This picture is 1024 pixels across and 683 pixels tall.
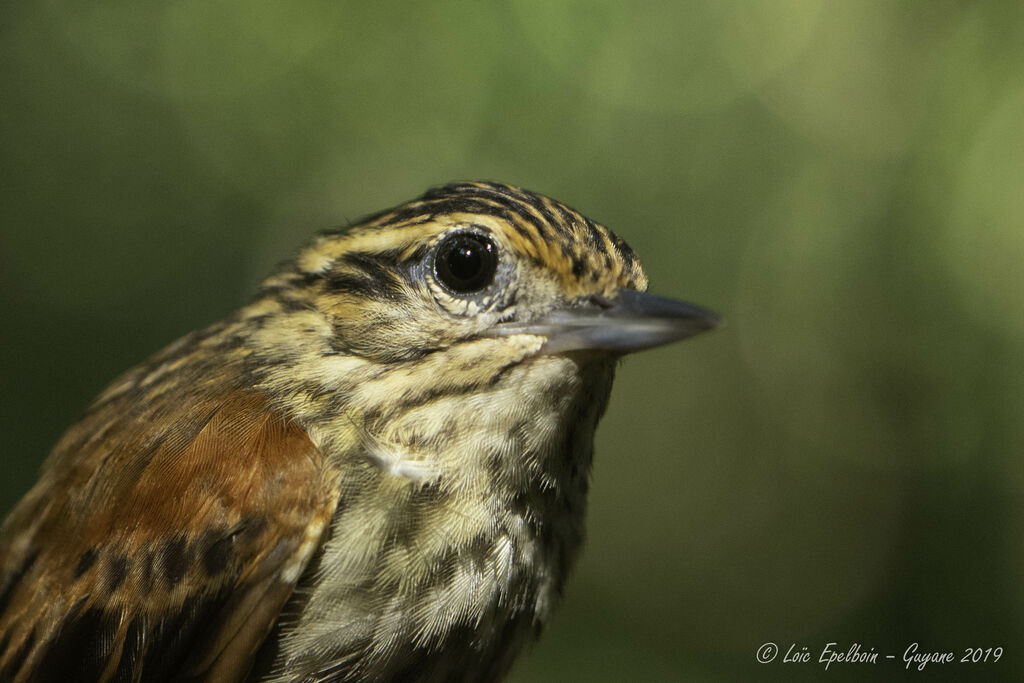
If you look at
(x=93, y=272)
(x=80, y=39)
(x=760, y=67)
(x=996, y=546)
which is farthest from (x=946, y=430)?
(x=80, y=39)

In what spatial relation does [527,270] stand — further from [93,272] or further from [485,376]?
[93,272]

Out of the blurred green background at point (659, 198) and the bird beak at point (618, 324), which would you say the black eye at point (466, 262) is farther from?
the blurred green background at point (659, 198)

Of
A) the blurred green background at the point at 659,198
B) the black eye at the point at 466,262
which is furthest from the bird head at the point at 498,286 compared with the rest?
the blurred green background at the point at 659,198

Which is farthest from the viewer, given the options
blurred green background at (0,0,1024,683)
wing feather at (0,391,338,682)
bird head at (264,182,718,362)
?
blurred green background at (0,0,1024,683)

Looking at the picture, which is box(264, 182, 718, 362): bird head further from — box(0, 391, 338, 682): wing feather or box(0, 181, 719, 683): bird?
box(0, 391, 338, 682): wing feather

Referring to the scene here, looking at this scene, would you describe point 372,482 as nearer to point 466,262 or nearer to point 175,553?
point 175,553

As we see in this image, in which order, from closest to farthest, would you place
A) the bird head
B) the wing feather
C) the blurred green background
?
the wing feather
the bird head
the blurred green background

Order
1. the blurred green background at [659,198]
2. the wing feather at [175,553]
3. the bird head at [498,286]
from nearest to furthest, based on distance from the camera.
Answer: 1. the wing feather at [175,553]
2. the bird head at [498,286]
3. the blurred green background at [659,198]

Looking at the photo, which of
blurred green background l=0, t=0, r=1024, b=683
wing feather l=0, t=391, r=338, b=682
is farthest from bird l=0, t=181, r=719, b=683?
blurred green background l=0, t=0, r=1024, b=683
